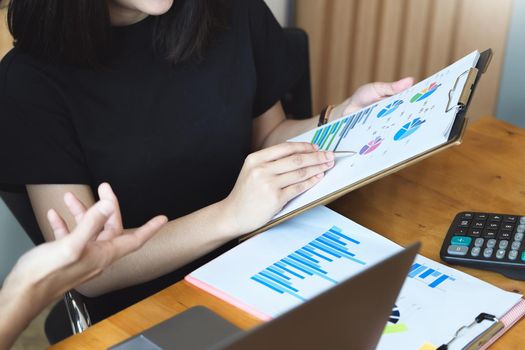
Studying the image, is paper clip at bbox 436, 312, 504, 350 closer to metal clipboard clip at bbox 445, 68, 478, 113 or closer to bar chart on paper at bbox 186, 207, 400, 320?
bar chart on paper at bbox 186, 207, 400, 320

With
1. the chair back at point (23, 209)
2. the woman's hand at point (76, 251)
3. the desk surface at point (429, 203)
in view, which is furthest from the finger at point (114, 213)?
the chair back at point (23, 209)

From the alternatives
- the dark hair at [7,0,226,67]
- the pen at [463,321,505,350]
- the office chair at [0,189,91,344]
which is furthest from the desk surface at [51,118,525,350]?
the dark hair at [7,0,226,67]

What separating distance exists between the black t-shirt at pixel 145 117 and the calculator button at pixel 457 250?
1.55 ft

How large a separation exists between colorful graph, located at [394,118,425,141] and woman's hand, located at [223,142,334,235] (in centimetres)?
10

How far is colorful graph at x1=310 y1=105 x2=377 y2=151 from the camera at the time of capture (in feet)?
3.79

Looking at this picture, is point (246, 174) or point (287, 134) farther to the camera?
point (287, 134)

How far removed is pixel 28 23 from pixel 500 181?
77cm

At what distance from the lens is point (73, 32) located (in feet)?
3.73

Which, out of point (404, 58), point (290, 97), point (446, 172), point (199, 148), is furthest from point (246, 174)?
point (404, 58)

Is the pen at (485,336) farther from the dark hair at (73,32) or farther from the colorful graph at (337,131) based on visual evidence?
the dark hair at (73,32)

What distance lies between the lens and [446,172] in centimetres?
128

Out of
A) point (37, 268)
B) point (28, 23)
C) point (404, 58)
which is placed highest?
point (28, 23)

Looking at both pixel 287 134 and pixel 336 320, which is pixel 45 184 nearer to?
pixel 287 134

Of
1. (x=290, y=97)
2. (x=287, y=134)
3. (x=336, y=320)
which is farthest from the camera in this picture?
(x=290, y=97)
